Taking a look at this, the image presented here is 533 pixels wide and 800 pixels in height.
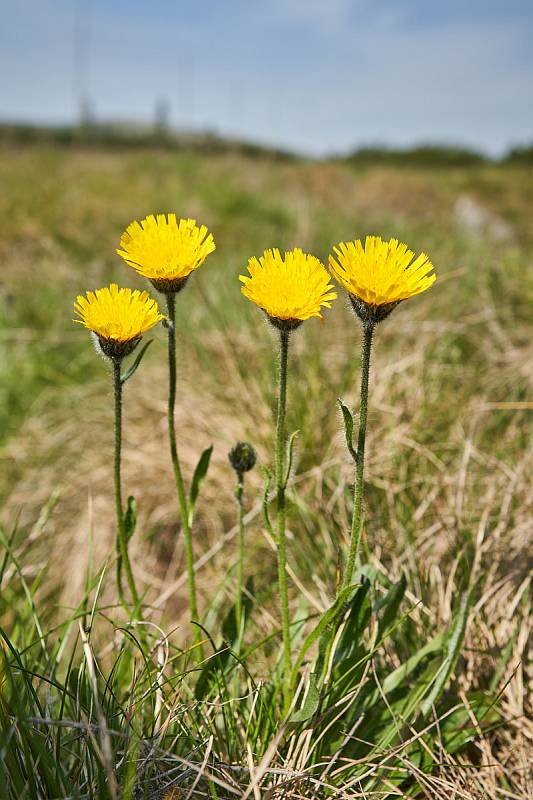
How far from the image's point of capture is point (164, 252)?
1.07 meters

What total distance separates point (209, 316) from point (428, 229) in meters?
3.35

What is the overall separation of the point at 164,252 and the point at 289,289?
22cm

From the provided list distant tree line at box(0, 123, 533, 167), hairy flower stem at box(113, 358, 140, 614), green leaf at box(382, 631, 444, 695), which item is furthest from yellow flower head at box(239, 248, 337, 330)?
distant tree line at box(0, 123, 533, 167)

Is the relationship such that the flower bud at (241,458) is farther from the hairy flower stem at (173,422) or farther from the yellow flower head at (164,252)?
the yellow flower head at (164,252)

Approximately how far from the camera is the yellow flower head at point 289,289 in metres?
0.99

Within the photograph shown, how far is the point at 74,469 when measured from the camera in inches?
100

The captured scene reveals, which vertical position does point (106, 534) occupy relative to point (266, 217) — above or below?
below

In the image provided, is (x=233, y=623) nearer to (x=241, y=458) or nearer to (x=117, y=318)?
(x=241, y=458)

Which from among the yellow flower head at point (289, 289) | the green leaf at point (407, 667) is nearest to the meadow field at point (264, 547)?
the green leaf at point (407, 667)

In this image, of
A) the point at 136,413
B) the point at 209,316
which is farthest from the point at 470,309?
the point at 136,413

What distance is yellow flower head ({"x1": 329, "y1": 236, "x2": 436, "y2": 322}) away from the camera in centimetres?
96

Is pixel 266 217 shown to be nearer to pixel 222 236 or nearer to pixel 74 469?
pixel 222 236

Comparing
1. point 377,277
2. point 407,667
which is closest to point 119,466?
point 377,277

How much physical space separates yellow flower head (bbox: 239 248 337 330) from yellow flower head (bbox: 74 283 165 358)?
0.16m
